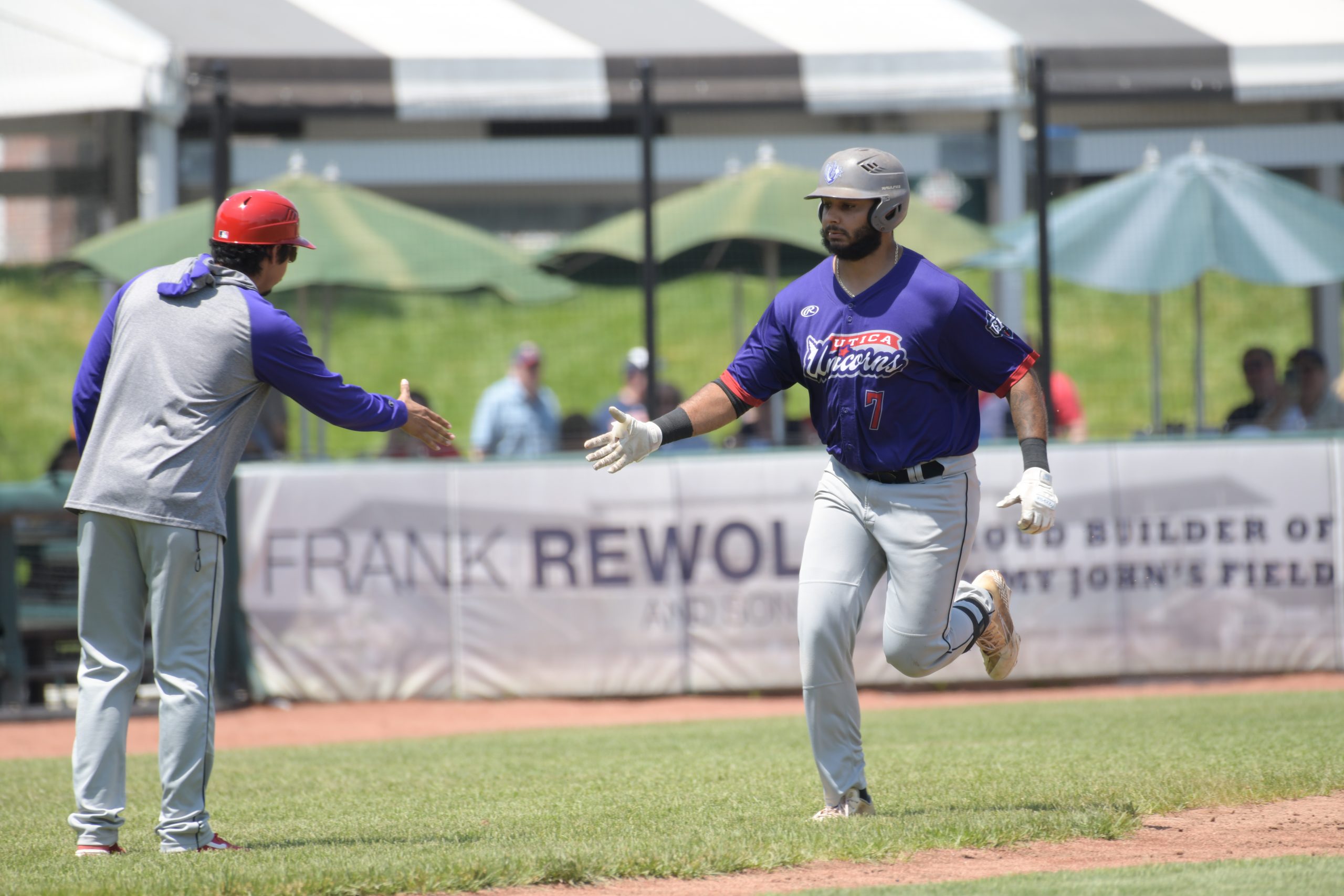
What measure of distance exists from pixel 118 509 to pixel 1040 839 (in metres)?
2.91

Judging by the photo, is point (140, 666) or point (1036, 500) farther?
point (1036, 500)

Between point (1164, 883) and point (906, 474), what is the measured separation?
1.50m

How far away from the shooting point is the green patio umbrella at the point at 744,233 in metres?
10.7

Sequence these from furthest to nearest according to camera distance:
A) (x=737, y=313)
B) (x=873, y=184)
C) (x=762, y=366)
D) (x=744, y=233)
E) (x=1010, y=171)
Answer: (x=1010, y=171), (x=737, y=313), (x=744, y=233), (x=762, y=366), (x=873, y=184)

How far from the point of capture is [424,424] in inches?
189

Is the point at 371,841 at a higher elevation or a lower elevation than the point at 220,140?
lower

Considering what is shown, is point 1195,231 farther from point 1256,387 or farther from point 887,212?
point 887,212

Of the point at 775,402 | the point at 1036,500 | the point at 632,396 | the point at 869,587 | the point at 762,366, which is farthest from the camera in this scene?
the point at 632,396

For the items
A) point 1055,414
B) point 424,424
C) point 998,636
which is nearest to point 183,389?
point 424,424

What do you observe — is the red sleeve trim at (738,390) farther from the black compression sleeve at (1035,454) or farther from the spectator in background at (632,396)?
the spectator in background at (632,396)

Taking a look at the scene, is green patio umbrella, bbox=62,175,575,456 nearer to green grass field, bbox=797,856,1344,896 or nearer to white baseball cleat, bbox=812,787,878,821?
white baseball cleat, bbox=812,787,878,821

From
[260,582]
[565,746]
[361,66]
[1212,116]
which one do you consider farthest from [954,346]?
[361,66]

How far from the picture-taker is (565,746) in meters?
7.53

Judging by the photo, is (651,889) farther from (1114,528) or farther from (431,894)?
(1114,528)
